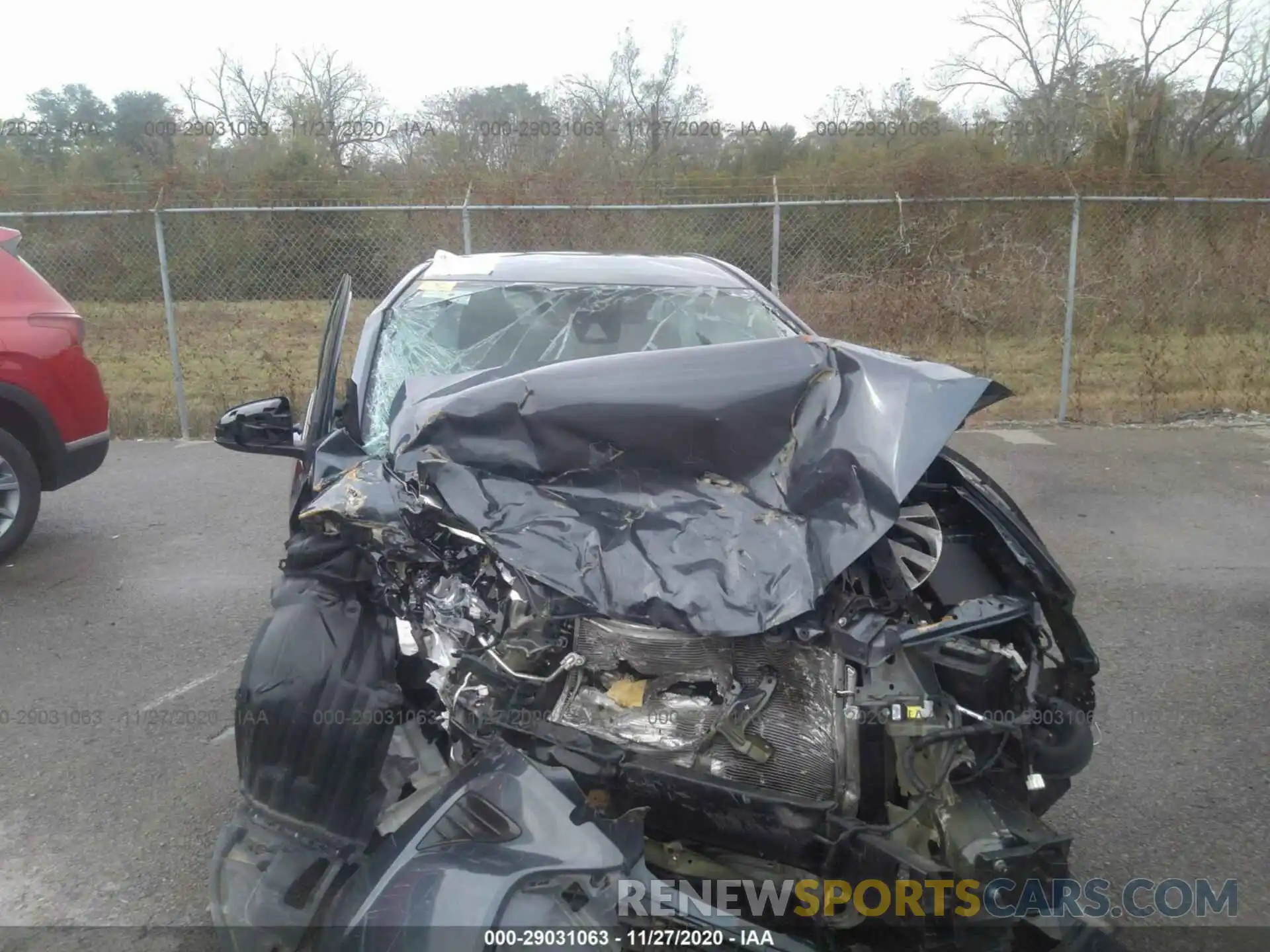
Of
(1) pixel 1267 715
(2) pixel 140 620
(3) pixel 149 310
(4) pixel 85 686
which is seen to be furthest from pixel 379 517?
(3) pixel 149 310

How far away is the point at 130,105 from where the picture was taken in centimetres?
2739

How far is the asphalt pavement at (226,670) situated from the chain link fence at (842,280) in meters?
2.54

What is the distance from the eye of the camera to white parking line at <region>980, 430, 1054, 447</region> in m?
8.12

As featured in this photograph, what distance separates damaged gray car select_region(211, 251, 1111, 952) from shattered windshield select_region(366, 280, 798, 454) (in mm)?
816

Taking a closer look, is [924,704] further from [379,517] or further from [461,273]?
[461,273]

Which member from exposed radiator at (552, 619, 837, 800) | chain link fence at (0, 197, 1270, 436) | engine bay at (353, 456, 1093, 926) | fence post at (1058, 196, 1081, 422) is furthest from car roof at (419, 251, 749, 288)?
chain link fence at (0, 197, 1270, 436)

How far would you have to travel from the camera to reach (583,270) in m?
3.99

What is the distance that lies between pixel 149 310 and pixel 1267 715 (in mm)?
10458

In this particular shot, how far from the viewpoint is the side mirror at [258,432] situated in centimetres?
344
